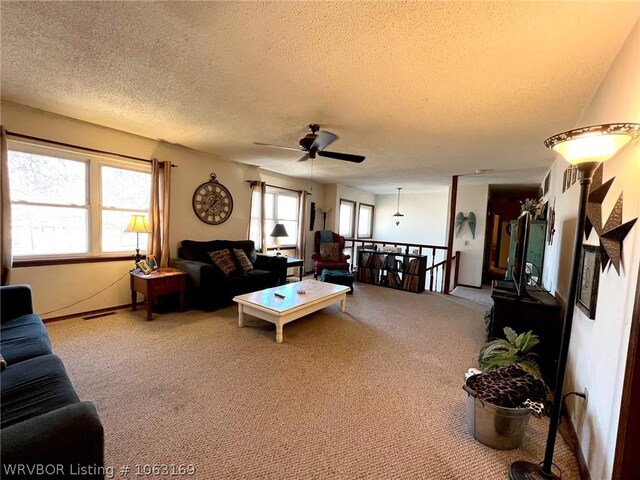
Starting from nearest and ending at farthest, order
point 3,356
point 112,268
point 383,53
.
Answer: point 3,356, point 383,53, point 112,268

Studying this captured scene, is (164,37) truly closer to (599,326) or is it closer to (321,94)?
(321,94)

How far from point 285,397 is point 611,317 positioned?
1989mm

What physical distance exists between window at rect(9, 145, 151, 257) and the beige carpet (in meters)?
0.97

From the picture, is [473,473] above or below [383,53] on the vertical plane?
below

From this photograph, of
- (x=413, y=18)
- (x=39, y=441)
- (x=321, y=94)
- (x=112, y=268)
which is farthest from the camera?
(x=112, y=268)

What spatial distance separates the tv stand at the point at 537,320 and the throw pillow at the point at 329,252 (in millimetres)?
3527

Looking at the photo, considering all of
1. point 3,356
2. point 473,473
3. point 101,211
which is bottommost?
point 473,473

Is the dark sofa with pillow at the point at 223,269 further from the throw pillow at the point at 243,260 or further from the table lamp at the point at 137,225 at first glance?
the table lamp at the point at 137,225

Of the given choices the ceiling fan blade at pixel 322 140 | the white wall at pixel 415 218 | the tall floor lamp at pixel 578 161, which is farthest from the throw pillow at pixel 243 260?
the white wall at pixel 415 218

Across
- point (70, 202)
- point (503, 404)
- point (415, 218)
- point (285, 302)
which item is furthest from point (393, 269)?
point (70, 202)

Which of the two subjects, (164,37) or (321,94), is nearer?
(164,37)

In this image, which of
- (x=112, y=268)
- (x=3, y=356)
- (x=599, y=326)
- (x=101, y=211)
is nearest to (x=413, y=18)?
(x=599, y=326)

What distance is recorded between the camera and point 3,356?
1666 millimetres

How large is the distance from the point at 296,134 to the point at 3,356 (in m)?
3.08
